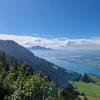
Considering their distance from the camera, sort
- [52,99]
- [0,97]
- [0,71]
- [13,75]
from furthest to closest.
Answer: [0,71] → [13,75] → [0,97] → [52,99]

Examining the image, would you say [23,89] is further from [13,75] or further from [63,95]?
[63,95]

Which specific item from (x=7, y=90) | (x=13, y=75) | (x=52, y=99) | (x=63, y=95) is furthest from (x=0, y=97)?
(x=63, y=95)

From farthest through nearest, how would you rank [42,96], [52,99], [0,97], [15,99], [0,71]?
[0,71] → [0,97] → [52,99] → [42,96] → [15,99]

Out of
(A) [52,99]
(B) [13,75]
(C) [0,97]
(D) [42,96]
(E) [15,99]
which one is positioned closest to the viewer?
(E) [15,99]

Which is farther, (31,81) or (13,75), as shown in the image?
(13,75)

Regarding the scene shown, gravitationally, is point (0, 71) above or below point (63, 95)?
above

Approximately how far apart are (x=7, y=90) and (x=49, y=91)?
17.1 meters

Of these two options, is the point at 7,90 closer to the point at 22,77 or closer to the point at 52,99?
the point at 22,77

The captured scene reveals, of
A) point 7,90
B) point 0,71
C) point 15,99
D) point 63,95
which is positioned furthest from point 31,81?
point 0,71

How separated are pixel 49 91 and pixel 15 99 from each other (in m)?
10.5

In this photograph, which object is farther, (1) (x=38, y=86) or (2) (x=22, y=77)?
(2) (x=22, y=77)

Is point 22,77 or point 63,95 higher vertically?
point 22,77

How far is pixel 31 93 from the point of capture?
206ft

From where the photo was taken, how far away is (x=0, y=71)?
98.1 m
